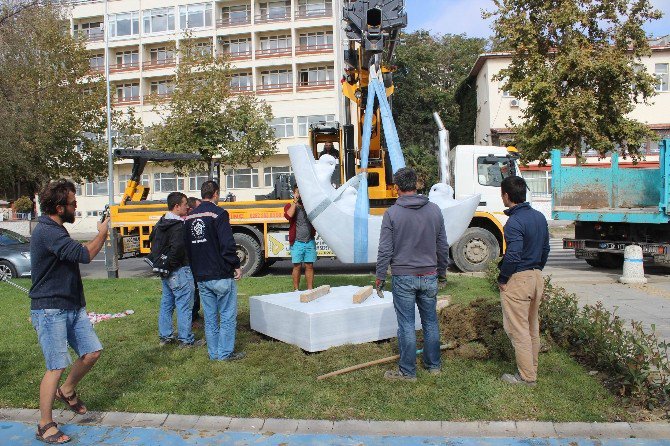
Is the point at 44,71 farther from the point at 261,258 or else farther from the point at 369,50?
the point at 369,50

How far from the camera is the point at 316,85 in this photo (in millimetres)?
44281

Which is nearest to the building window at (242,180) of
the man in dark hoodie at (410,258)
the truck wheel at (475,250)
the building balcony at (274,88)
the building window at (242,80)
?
the building balcony at (274,88)

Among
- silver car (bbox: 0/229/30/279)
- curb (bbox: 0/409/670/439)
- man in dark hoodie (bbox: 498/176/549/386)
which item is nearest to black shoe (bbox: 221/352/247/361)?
curb (bbox: 0/409/670/439)

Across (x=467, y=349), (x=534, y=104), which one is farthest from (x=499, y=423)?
(x=534, y=104)

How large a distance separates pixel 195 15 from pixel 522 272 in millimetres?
45703

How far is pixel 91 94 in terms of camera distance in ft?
87.8

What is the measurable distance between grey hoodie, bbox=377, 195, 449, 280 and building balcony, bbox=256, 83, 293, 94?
39943 millimetres

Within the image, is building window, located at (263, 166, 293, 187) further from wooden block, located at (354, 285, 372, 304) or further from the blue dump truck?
wooden block, located at (354, 285, 372, 304)

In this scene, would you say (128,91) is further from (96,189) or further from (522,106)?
(522,106)

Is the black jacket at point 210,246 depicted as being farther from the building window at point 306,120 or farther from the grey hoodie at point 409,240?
the building window at point 306,120

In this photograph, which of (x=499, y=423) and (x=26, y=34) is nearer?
(x=499, y=423)

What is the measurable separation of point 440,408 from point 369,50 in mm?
5068

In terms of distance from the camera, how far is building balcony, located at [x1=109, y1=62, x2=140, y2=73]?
4800cm

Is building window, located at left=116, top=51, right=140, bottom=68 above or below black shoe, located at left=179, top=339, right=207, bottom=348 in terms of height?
above
